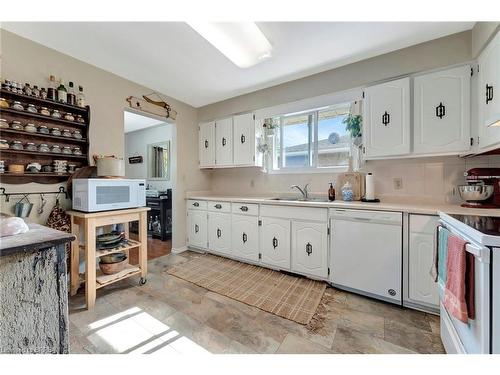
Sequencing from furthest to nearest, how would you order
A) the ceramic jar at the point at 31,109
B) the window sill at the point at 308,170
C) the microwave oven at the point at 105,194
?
the window sill at the point at 308,170, the microwave oven at the point at 105,194, the ceramic jar at the point at 31,109

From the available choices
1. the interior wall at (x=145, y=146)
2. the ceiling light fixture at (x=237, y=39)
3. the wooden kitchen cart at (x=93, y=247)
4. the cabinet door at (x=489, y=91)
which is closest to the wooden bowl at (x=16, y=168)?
the wooden kitchen cart at (x=93, y=247)

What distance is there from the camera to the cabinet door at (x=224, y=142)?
312cm

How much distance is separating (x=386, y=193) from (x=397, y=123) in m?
0.74

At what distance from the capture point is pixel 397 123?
1967 mm

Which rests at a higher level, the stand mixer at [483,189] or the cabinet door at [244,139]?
the cabinet door at [244,139]

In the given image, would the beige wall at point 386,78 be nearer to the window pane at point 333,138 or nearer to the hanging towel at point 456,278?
the window pane at point 333,138

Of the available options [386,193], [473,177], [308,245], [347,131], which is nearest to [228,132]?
[347,131]

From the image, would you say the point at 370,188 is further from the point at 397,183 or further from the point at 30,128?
the point at 30,128

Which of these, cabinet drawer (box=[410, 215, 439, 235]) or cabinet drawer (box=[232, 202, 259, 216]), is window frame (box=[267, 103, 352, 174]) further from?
cabinet drawer (box=[410, 215, 439, 235])

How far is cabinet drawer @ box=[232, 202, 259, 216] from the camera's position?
8.42ft

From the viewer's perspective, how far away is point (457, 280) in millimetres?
982

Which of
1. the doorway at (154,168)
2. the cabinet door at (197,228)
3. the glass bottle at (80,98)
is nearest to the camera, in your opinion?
the glass bottle at (80,98)

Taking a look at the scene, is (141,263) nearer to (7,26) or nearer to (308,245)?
(308,245)

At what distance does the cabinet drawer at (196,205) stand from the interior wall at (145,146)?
1.55 metres
